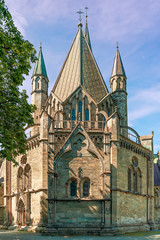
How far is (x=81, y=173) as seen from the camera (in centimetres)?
2508

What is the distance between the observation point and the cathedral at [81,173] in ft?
79.1

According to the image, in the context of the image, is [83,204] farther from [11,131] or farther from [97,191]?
[11,131]

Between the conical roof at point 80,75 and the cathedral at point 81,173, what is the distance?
140 millimetres

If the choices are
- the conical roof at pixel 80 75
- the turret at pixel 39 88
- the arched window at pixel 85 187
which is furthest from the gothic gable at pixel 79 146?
the turret at pixel 39 88

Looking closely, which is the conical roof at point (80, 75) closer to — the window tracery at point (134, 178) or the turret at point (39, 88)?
the turret at point (39, 88)

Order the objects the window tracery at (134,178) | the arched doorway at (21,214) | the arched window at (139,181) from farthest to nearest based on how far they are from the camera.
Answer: the arched window at (139,181), the window tracery at (134,178), the arched doorway at (21,214)

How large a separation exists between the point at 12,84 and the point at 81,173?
1148 cm

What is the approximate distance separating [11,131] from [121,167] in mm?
13075

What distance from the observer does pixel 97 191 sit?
2475cm

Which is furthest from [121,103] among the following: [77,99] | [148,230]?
[148,230]

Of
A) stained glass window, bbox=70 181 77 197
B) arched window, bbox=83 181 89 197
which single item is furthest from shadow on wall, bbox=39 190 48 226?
arched window, bbox=83 181 89 197

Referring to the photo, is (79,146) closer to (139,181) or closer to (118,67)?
(139,181)

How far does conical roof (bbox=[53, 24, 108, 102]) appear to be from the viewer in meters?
32.4

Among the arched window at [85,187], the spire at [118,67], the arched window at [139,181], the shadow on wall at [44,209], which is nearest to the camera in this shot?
the shadow on wall at [44,209]
